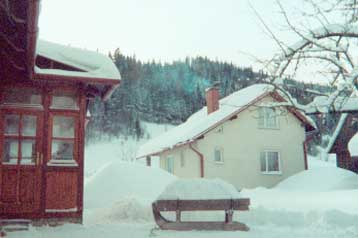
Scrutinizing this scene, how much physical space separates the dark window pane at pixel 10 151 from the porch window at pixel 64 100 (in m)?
1.11

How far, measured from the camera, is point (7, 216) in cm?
894

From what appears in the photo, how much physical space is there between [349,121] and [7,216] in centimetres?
2102

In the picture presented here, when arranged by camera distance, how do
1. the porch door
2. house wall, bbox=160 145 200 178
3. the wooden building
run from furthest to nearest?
1. house wall, bbox=160 145 200 178
2. the wooden building
3. the porch door

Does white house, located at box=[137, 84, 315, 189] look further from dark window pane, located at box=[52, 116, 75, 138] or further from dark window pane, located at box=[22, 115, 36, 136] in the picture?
dark window pane, located at box=[22, 115, 36, 136]

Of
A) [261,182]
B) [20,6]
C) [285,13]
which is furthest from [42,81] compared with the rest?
[261,182]

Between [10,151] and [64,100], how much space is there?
1.57m

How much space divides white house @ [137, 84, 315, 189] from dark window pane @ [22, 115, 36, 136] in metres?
11.8

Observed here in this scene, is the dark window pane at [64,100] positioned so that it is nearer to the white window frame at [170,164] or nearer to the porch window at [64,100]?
the porch window at [64,100]

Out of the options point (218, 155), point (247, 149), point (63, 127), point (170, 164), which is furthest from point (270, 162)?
point (63, 127)

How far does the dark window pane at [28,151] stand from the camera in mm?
9352

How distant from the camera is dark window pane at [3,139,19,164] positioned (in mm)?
9234

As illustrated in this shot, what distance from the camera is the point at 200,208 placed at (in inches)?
348

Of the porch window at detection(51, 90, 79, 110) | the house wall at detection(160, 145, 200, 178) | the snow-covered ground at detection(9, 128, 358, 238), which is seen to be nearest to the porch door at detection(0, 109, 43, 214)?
the porch window at detection(51, 90, 79, 110)

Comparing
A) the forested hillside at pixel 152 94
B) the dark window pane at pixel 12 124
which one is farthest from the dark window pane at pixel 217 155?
the forested hillside at pixel 152 94
